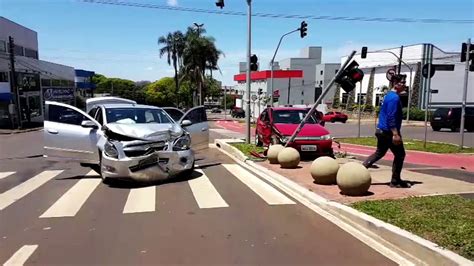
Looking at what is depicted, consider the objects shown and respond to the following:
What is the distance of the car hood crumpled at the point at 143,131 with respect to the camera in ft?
31.1

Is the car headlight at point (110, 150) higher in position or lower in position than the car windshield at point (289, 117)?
lower

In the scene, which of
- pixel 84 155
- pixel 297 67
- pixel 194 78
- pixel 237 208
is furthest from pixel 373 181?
pixel 297 67

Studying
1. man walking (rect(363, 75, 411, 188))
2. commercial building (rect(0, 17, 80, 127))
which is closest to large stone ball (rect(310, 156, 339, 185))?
man walking (rect(363, 75, 411, 188))

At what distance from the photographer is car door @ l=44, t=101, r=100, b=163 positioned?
10.5 m

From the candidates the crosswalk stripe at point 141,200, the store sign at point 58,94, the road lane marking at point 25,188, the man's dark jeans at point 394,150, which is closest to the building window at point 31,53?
the store sign at point 58,94

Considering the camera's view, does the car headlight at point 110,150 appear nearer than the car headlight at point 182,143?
Yes

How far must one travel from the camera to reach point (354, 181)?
7.54m

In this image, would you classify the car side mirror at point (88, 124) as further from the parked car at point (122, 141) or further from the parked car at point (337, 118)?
the parked car at point (337, 118)

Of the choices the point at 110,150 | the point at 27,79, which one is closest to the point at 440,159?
the point at 110,150

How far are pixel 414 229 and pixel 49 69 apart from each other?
55809 mm

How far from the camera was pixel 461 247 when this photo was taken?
462 centimetres

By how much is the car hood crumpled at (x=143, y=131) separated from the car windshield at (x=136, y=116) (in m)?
0.69

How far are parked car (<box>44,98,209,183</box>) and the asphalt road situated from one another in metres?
0.39

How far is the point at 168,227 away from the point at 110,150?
12.2ft
